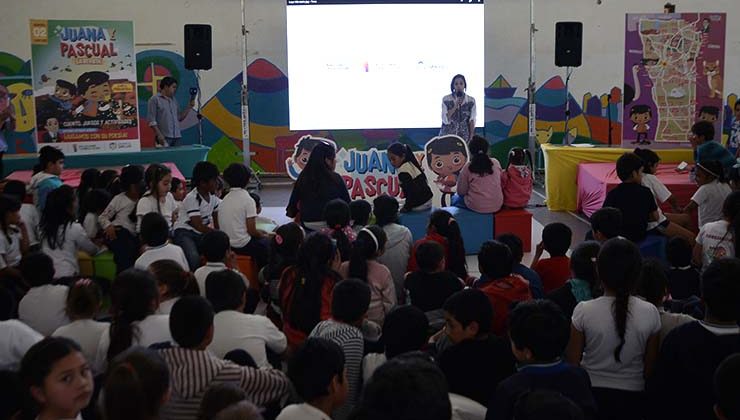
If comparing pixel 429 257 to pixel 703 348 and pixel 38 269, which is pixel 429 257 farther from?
pixel 38 269

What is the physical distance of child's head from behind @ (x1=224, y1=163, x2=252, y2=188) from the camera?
566 centimetres

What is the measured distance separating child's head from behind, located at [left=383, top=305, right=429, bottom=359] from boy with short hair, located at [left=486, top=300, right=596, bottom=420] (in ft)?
1.47

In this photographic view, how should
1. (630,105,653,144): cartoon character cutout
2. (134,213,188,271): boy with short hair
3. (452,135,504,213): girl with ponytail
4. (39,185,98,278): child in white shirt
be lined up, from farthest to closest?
(630,105,653,144): cartoon character cutout → (452,135,504,213): girl with ponytail → (39,185,98,278): child in white shirt → (134,213,188,271): boy with short hair

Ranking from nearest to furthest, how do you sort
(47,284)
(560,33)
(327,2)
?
(47,284) → (560,33) → (327,2)

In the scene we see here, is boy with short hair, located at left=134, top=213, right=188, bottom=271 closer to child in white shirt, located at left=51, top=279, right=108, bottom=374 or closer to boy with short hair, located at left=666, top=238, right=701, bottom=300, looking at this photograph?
child in white shirt, located at left=51, top=279, right=108, bottom=374

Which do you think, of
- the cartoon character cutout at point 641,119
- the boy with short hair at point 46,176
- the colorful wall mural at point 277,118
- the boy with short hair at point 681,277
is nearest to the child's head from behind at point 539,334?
the boy with short hair at point 681,277

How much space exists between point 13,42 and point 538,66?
6.99m

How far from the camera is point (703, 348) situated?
113 inches

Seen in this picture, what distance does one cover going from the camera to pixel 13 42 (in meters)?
11.2

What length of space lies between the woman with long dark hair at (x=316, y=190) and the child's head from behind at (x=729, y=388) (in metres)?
4.00

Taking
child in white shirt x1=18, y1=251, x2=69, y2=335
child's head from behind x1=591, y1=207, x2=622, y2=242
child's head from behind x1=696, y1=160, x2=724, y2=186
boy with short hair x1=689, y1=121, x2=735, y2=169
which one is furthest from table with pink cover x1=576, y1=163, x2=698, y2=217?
child in white shirt x1=18, y1=251, x2=69, y2=335

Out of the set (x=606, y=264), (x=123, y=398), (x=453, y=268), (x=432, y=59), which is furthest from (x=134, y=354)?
(x=432, y=59)

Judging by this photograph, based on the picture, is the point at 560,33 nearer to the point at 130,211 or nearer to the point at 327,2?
the point at 327,2

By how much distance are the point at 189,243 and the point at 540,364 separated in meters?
3.60
